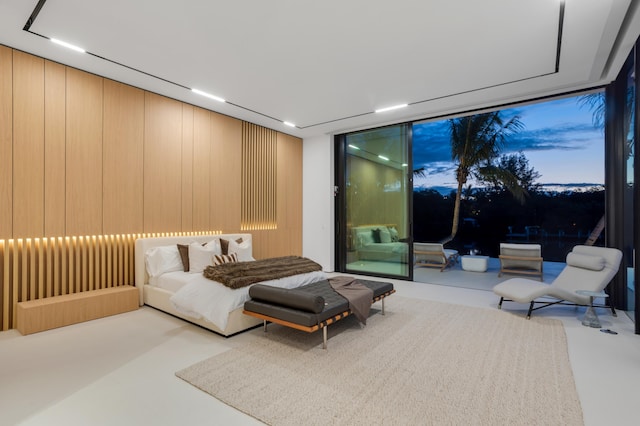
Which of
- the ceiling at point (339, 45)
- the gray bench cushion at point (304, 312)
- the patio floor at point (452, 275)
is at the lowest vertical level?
the patio floor at point (452, 275)

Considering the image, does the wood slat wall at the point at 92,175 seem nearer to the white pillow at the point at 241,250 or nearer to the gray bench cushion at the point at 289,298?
the white pillow at the point at 241,250

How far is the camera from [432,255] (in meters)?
8.12

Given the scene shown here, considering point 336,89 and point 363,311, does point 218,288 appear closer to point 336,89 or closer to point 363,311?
point 363,311

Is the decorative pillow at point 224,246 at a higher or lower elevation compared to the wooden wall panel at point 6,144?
lower

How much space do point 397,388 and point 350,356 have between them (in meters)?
0.65

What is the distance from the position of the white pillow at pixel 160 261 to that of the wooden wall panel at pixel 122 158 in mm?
510

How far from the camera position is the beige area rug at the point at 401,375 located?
2102mm

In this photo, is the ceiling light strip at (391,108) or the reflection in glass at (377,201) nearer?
the ceiling light strip at (391,108)

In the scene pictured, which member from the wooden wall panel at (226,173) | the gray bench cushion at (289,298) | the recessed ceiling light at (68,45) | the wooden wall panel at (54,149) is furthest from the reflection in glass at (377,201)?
the wooden wall panel at (54,149)

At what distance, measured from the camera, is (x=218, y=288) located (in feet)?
12.3

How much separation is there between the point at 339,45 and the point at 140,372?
13.1ft

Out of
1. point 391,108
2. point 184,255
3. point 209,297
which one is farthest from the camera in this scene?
point 391,108

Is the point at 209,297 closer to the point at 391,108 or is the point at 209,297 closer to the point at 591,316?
the point at 391,108

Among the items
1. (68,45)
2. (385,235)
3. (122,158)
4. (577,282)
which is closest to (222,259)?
(122,158)
